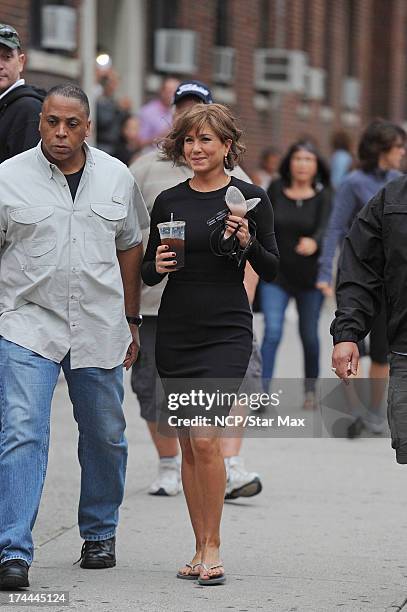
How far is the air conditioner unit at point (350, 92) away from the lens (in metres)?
27.7

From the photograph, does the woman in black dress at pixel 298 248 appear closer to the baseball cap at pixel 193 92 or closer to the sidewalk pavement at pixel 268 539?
the sidewalk pavement at pixel 268 539

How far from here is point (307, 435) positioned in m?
9.70

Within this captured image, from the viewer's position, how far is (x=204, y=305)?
19.2 ft

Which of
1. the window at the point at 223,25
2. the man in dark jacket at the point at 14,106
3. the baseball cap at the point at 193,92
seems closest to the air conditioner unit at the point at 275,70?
the window at the point at 223,25

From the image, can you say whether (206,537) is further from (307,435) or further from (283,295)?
(283,295)

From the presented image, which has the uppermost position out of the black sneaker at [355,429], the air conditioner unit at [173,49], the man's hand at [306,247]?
the air conditioner unit at [173,49]

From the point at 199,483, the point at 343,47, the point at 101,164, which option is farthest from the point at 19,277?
the point at 343,47

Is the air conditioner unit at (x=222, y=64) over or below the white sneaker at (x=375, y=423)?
over

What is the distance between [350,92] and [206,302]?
887 inches

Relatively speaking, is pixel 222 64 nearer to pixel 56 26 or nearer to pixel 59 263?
pixel 56 26

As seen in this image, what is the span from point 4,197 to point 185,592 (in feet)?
5.31

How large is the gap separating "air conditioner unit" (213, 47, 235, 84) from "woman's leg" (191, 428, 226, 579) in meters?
13.6

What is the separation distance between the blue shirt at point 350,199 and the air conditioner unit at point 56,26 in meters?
4.43

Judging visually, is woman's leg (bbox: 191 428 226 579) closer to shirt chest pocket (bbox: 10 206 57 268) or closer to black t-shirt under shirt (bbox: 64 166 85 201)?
shirt chest pocket (bbox: 10 206 57 268)
